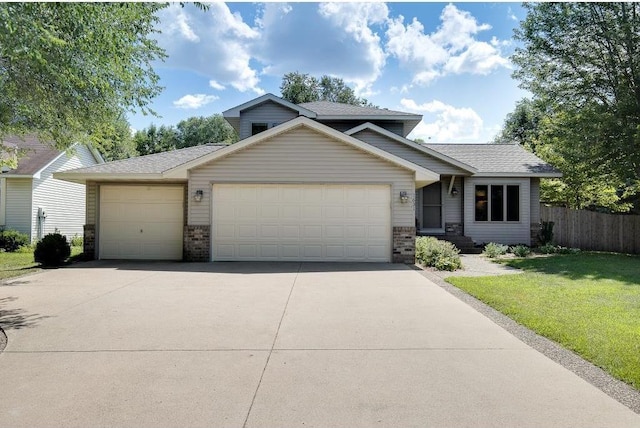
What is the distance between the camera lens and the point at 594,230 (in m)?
17.3

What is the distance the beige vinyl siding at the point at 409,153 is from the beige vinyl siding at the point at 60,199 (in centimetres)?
1251

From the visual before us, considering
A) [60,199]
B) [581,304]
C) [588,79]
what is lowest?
[581,304]

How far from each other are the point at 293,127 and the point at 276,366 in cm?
916

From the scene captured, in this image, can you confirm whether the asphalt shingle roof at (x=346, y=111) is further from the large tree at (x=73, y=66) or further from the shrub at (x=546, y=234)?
the large tree at (x=73, y=66)

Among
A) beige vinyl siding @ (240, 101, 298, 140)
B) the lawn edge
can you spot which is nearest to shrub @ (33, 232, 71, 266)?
beige vinyl siding @ (240, 101, 298, 140)

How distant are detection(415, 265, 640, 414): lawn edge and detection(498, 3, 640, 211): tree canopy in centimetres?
1178

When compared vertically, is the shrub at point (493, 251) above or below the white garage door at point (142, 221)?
below

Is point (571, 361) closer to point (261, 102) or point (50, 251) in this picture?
point (50, 251)

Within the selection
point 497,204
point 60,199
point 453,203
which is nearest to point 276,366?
point 453,203

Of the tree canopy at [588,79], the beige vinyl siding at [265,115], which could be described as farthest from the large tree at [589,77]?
the beige vinyl siding at [265,115]

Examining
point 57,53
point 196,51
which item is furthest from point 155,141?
point 57,53

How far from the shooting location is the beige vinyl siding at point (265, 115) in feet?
60.8

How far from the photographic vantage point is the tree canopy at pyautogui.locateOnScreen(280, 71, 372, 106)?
136 ft

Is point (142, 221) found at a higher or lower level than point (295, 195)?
lower
